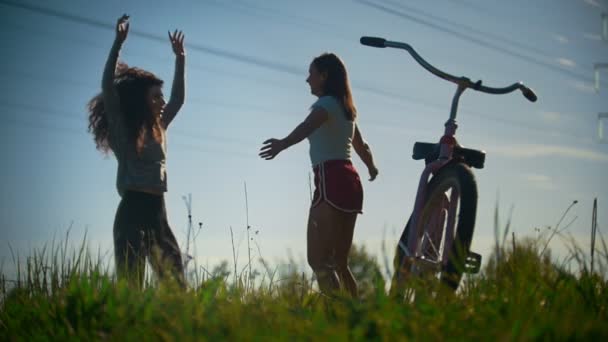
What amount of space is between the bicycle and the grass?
1.04ft

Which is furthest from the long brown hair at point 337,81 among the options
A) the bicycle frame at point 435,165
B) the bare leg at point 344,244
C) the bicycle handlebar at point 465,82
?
the bicycle frame at point 435,165

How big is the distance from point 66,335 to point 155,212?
228 centimetres

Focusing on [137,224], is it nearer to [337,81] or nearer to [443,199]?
[337,81]

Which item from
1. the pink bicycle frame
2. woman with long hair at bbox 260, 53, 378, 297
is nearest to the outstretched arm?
woman with long hair at bbox 260, 53, 378, 297

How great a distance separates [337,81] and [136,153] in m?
1.53

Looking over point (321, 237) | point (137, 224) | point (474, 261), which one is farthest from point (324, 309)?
point (137, 224)

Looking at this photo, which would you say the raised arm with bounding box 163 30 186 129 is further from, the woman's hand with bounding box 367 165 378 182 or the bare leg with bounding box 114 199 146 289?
the woman's hand with bounding box 367 165 378 182

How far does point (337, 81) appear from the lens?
561cm

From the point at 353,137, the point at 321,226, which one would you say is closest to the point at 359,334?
the point at 321,226

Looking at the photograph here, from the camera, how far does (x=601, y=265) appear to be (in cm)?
411

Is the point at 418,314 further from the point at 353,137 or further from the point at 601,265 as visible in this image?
the point at 353,137

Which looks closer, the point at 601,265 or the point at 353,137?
the point at 601,265

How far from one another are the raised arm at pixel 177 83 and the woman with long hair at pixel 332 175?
129 cm

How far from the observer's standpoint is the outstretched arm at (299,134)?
4.93 metres
